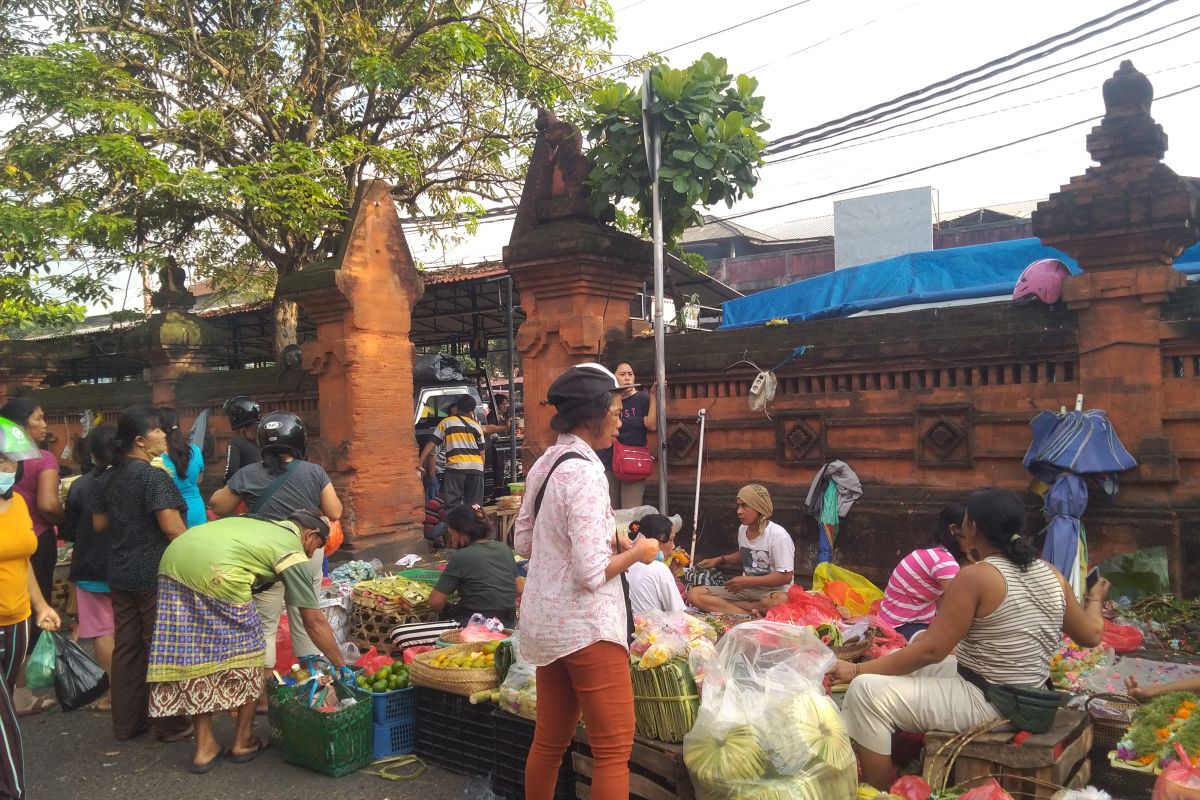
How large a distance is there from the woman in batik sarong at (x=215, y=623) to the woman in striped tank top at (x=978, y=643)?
8.86 ft

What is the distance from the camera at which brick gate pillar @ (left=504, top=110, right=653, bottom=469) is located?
7812 mm

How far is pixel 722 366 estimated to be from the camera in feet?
24.1

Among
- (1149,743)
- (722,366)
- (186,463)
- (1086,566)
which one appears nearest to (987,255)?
(722,366)

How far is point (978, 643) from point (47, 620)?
4.20 m

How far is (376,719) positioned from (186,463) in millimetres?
3001

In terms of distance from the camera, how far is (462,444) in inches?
362

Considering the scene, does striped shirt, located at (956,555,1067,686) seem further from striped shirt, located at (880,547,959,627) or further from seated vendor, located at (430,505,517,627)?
seated vendor, located at (430,505,517,627)

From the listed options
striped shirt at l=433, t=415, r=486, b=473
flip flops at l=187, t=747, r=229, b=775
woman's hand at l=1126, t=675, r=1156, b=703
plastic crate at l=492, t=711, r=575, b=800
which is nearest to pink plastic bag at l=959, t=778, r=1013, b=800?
woman's hand at l=1126, t=675, r=1156, b=703

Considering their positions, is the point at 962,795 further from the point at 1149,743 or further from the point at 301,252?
the point at 301,252

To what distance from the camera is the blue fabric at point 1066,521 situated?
5.49 metres

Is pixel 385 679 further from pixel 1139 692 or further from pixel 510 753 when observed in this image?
pixel 1139 692

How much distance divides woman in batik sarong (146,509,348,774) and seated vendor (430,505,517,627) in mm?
1013

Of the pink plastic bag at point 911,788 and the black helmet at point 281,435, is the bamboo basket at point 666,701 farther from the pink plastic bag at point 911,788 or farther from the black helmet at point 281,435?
the black helmet at point 281,435

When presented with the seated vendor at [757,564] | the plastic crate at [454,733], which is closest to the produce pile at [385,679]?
the plastic crate at [454,733]
